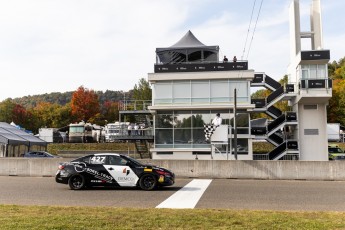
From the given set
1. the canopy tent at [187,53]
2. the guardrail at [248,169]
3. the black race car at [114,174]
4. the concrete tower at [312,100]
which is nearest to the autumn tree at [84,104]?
the canopy tent at [187,53]

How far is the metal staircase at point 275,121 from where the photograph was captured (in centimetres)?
3675

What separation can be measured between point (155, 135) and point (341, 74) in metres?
60.8

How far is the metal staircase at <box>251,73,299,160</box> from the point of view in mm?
36750

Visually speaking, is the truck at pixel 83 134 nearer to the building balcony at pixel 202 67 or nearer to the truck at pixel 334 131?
the building balcony at pixel 202 67

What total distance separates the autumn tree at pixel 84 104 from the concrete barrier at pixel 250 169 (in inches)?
2664

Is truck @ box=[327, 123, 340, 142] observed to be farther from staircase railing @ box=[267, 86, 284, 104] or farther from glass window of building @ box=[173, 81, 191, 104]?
glass window of building @ box=[173, 81, 191, 104]

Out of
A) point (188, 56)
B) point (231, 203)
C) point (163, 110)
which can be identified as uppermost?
point (188, 56)

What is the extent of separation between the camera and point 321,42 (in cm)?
3975

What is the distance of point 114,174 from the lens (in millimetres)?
15031

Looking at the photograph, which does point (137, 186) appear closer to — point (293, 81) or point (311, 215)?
point (311, 215)

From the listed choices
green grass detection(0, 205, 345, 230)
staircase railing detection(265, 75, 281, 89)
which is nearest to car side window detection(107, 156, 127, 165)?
green grass detection(0, 205, 345, 230)

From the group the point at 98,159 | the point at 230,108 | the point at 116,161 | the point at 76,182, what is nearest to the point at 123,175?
the point at 116,161

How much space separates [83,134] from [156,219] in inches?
2241

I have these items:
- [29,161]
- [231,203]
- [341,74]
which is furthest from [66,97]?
[231,203]
